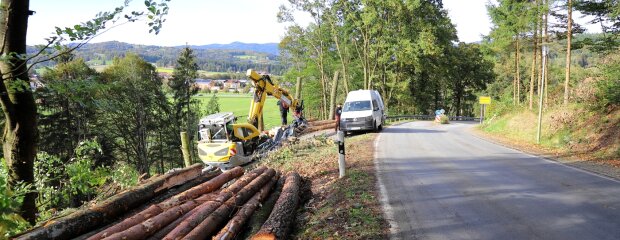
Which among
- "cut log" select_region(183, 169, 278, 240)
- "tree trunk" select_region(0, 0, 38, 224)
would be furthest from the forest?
"cut log" select_region(183, 169, 278, 240)

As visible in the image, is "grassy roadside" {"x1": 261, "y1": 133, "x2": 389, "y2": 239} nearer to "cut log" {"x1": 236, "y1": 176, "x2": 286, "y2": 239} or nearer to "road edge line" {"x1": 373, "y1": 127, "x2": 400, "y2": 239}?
"road edge line" {"x1": 373, "y1": 127, "x2": 400, "y2": 239}

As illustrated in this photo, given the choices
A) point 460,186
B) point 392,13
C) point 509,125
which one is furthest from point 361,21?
point 460,186

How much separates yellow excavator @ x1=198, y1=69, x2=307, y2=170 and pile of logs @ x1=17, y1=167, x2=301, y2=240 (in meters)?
6.61

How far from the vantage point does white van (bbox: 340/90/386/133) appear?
2086cm

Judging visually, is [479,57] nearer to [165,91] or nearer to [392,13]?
[392,13]

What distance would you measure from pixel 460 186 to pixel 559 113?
12.9 metres

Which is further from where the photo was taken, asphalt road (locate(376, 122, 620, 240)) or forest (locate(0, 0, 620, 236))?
forest (locate(0, 0, 620, 236))

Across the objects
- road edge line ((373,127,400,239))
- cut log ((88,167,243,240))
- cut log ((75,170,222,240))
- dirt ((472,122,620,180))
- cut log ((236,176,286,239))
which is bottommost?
cut log ((236,176,286,239))

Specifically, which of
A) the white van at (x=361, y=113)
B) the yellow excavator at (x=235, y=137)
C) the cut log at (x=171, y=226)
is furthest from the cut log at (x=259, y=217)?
the white van at (x=361, y=113)

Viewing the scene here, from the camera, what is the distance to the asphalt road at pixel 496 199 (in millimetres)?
5622

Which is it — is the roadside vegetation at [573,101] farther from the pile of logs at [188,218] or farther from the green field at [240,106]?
the green field at [240,106]

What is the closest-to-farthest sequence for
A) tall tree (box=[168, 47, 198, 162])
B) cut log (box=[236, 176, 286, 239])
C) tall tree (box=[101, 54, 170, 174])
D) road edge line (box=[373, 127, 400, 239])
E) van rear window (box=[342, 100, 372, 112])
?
road edge line (box=[373, 127, 400, 239])
cut log (box=[236, 176, 286, 239])
van rear window (box=[342, 100, 372, 112])
tall tree (box=[101, 54, 170, 174])
tall tree (box=[168, 47, 198, 162])

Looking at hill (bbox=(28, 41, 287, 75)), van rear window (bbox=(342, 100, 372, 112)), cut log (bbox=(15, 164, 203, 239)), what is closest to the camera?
cut log (bbox=(15, 164, 203, 239))

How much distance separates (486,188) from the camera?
8031mm
